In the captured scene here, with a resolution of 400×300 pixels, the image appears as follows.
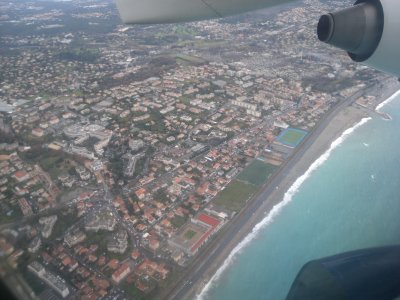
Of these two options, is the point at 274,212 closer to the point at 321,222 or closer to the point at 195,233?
the point at 321,222

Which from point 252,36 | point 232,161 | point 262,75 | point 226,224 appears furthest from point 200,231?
point 252,36

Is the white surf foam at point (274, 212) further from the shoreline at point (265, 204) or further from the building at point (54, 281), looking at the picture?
the building at point (54, 281)

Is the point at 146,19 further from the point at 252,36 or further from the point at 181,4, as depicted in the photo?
the point at 252,36

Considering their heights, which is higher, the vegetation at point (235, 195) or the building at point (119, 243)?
the building at point (119, 243)

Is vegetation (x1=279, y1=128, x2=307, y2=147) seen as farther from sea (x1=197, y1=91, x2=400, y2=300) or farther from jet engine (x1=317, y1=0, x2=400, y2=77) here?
jet engine (x1=317, y1=0, x2=400, y2=77)

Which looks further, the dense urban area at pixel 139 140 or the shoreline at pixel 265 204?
the dense urban area at pixel 139 140

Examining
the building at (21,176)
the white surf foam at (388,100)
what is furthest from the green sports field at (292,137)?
the building at (21,176)

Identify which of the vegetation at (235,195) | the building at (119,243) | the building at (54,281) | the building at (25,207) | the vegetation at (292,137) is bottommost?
the vegetation at (292,137)

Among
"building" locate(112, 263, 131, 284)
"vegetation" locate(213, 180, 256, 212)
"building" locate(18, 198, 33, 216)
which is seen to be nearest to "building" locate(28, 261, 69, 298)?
"building" locate(112, 263, 131, 284)
